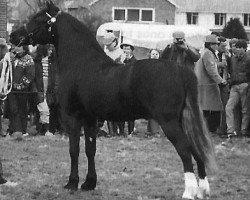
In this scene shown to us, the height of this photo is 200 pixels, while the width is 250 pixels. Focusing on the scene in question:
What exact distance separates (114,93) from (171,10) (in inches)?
2266

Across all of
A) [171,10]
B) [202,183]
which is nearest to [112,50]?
[202,183]

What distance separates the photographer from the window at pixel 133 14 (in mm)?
63906

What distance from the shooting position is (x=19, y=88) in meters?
13.8

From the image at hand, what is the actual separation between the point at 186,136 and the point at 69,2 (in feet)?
193

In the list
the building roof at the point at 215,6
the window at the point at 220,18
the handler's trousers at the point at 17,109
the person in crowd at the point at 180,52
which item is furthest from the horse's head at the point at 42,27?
the window at the point at 220,18

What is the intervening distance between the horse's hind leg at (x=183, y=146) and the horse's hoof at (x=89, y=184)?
142 cm

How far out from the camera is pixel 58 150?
12.2 meters

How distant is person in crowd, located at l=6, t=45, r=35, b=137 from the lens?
45.3 feet

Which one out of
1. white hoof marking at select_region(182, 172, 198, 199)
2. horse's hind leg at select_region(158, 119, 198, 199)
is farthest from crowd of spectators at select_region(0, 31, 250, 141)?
white hoof marking at select_region(182, 172, 198, 199)

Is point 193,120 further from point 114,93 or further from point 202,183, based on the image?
point 114,93

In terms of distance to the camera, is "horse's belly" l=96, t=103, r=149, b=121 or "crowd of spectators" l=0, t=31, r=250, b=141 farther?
"crowd of spectators" l=0, t=31, r=250, b=141

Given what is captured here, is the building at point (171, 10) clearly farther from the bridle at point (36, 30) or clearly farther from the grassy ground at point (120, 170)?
the bridle at point (36, 30)

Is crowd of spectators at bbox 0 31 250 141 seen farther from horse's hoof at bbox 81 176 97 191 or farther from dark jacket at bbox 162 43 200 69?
horse's hoof at bbox 81 176 97 191

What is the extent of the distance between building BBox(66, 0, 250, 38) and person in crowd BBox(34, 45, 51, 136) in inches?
1800
